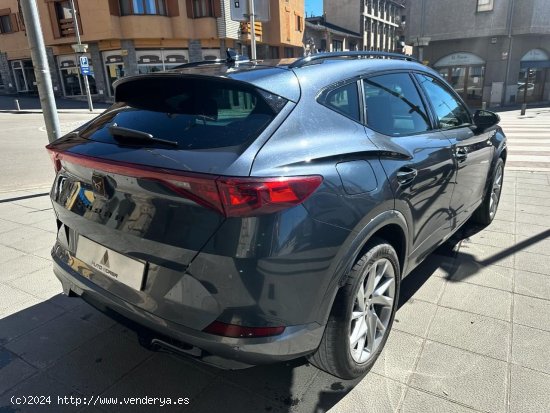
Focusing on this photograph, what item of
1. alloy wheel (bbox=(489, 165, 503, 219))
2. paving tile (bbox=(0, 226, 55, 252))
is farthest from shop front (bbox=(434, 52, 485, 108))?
paving tile (bbox=(0, 226, 55, 252))

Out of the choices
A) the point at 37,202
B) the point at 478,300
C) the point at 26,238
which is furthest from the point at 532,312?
the point at 37,202

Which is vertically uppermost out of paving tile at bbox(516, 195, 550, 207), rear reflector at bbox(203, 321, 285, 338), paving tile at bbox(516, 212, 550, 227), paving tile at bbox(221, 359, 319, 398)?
rear reflector at bbox(203, 321, 285, 338)

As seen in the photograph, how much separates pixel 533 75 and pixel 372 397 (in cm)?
3454

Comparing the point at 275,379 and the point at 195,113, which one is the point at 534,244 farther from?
the point at 195,113

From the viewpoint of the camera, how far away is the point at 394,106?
9.05ft

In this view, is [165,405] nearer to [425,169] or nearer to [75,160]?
[75,160]

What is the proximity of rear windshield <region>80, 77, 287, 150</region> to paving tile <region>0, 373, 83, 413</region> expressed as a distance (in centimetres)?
140

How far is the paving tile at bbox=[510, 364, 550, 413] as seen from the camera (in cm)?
215

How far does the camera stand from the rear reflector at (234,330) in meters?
1.77

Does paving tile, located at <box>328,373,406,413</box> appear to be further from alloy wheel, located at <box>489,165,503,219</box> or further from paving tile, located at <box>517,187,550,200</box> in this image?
paving tile, located at <box>517,187,550,200</box>

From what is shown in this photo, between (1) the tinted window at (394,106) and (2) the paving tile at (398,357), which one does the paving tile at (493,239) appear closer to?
(1) the tinted window at (394,106)

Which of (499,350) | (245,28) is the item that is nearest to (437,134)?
(499,350)

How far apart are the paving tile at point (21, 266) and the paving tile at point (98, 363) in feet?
4.68

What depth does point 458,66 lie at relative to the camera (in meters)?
30.3
